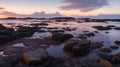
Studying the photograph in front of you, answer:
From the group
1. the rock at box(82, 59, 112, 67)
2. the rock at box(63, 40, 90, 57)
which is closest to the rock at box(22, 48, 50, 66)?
the rock at box(82, 59, 112, 67)

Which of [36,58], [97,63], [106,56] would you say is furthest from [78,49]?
[36,58]

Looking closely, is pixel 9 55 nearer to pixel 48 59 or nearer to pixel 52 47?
pixel 48 59

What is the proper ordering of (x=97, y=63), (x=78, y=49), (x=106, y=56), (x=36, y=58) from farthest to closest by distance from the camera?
(x=78, y=49) → (x=106, y=56) → (x=97, y=63) → (x=36, y=58)

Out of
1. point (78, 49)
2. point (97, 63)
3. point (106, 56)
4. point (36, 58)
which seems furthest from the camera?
point (78, 49)

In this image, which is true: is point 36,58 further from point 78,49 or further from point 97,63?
point 78,49

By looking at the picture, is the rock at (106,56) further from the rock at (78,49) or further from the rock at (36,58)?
the rock at (36,58)

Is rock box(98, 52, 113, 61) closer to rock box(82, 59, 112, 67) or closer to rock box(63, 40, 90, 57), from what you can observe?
rock box(63, 40, 90, 57)

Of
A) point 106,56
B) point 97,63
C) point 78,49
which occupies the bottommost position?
point 106,56

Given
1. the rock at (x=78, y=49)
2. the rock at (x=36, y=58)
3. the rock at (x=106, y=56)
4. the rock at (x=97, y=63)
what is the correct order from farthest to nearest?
the rock at (x=78, y=49), the rock at (x=106, y=56), the rock at (x=97, y=63), the rock at (x=36, y=58)

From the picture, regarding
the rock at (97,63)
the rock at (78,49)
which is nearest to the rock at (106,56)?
the rock at (78,49)

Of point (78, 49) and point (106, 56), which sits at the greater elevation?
point (78, 49)

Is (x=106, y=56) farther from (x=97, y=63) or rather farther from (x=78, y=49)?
(x=97, y=63)

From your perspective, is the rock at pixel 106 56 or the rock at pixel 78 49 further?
the rock at pixel 78 49

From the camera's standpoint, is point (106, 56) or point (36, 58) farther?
point (106, 56)
